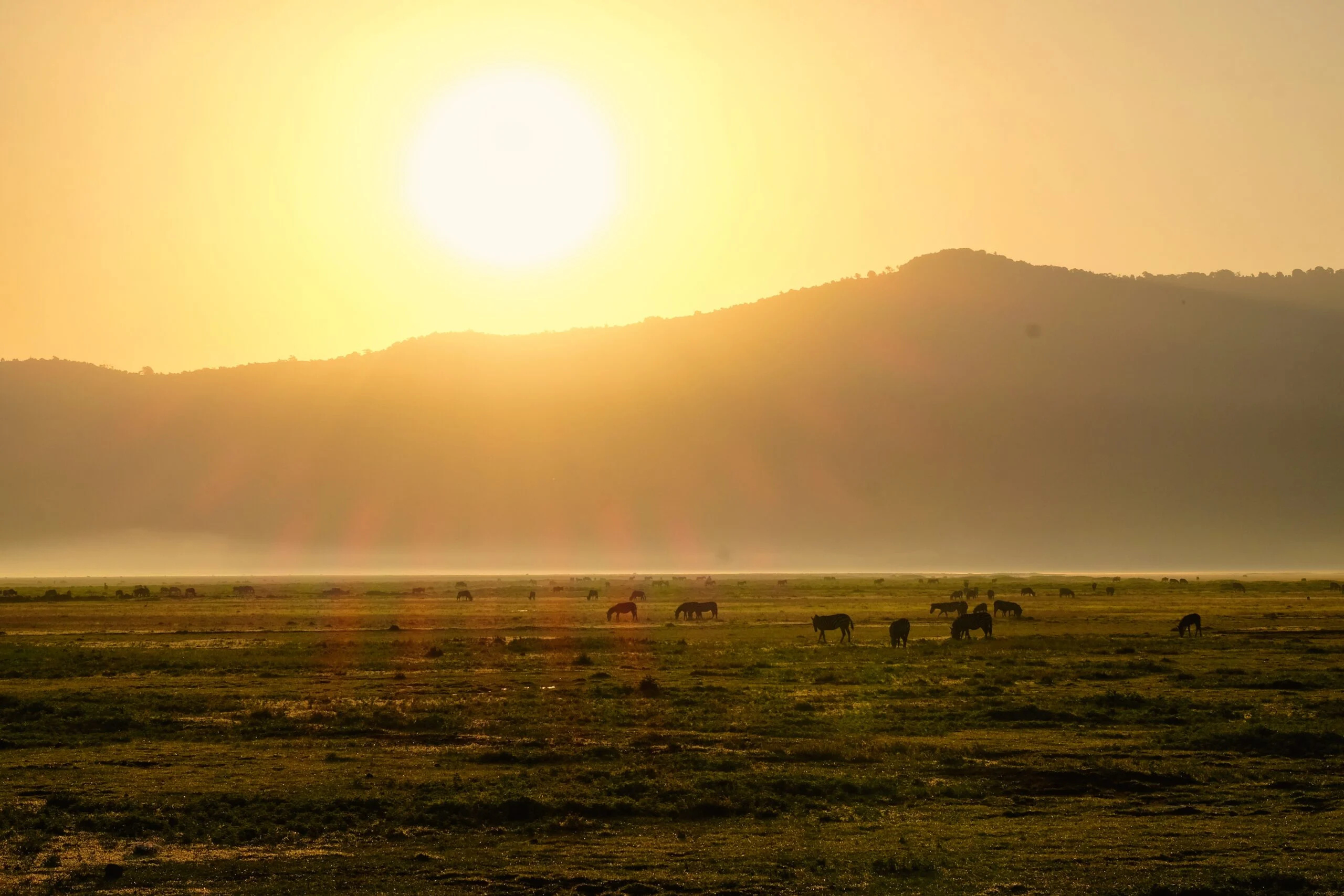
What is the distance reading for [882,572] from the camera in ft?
639

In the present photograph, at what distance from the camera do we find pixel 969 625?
4397 cm

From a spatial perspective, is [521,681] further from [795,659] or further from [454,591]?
[454,591]

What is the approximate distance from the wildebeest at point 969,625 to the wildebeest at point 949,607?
11.7m

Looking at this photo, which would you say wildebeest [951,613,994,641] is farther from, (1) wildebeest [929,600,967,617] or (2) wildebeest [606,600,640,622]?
(2) wildebeest [606,600,640,622]

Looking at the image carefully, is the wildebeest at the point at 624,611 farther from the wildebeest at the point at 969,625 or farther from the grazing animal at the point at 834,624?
the wildebeest at the point at 969,625

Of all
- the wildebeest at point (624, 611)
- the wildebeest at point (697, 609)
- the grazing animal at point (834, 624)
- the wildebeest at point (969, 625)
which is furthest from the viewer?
the wildebeest at point (697, 609)

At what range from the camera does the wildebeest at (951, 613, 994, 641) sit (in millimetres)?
43562

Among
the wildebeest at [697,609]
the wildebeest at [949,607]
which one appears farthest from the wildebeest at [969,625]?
the wildebeest at [697,609]

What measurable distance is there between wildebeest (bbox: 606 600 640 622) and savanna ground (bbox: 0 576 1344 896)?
1583 cm

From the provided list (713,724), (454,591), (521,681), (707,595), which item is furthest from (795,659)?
(454,591)

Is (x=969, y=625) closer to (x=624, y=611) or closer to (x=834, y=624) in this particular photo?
(x=834, y=624)

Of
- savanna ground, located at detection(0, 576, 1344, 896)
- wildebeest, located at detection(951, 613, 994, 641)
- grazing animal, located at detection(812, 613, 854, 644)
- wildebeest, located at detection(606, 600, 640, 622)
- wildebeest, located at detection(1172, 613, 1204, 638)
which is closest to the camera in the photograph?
savanna ground, located at detection(0, 576, 1344, 896)

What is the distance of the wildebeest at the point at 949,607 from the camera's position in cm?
5769

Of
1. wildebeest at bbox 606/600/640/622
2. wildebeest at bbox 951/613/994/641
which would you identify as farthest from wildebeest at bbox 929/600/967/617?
wildebeest at bbox 606/600/640/622
